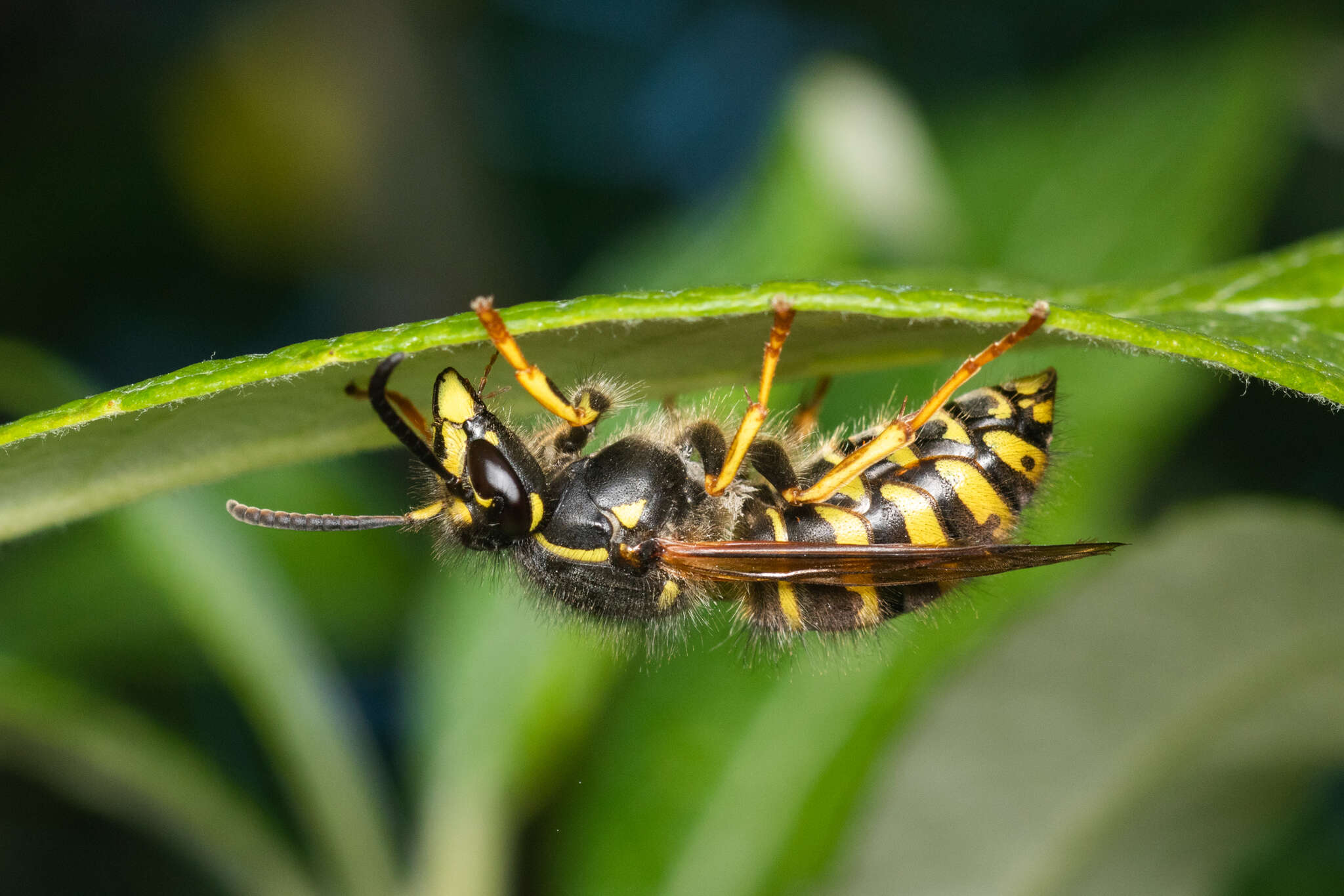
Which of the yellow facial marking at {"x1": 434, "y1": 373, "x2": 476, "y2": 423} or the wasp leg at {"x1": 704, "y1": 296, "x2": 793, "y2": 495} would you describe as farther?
the yellow facial marking at {"x1": 434, "y1": 373, "x2": 476, "y2": 423}

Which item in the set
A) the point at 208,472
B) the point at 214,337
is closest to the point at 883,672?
the point at 208,472

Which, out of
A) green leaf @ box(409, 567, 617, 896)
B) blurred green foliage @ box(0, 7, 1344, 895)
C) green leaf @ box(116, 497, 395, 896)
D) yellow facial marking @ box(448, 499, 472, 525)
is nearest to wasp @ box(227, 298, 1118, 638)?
yellow facial marking @ box(448, 499, 472, 525)

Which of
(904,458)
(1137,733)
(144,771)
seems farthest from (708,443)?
(144,771)

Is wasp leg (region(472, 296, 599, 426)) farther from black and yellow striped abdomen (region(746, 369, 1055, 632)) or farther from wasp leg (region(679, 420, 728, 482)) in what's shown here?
black and yellow striped abdomen (region(746, 369, 1055, 632))

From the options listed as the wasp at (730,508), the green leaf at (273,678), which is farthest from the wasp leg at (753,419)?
the green leaf at (273,678)

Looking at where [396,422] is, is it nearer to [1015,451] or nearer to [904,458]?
[904,458]
